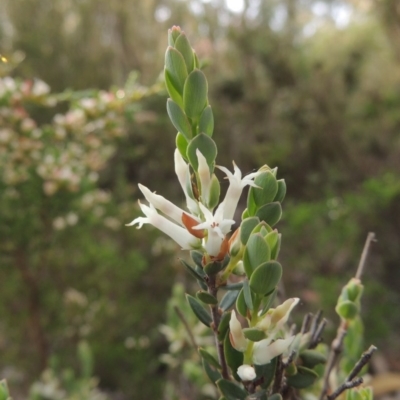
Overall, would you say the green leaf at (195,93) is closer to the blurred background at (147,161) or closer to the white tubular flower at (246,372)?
the white tubular flower at (246,372)

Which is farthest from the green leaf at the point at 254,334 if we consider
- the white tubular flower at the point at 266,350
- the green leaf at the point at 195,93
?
the green leaf at the point at 195,93

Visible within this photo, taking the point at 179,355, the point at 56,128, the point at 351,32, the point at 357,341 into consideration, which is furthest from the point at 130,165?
the point at 357,341

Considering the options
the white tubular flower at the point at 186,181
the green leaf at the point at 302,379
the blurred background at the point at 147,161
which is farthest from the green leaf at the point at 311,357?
the blurred background at the point at 147,161

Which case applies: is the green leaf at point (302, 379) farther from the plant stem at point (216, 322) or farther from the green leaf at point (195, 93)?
the green leaf at point (195, 93)

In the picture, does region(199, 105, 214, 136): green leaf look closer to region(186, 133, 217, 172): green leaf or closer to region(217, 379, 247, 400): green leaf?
region(186, 133, 217, 172): green leaf

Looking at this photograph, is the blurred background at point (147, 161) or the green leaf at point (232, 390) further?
the blurred background at point (147, 161)

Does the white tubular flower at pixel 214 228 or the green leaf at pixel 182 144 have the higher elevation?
the green leaf at pixel 182 144

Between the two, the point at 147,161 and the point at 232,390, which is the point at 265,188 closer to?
the point at 232,390

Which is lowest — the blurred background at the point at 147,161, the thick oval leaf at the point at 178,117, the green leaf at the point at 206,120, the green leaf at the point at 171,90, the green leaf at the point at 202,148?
the green leaf at the point at 202,148
